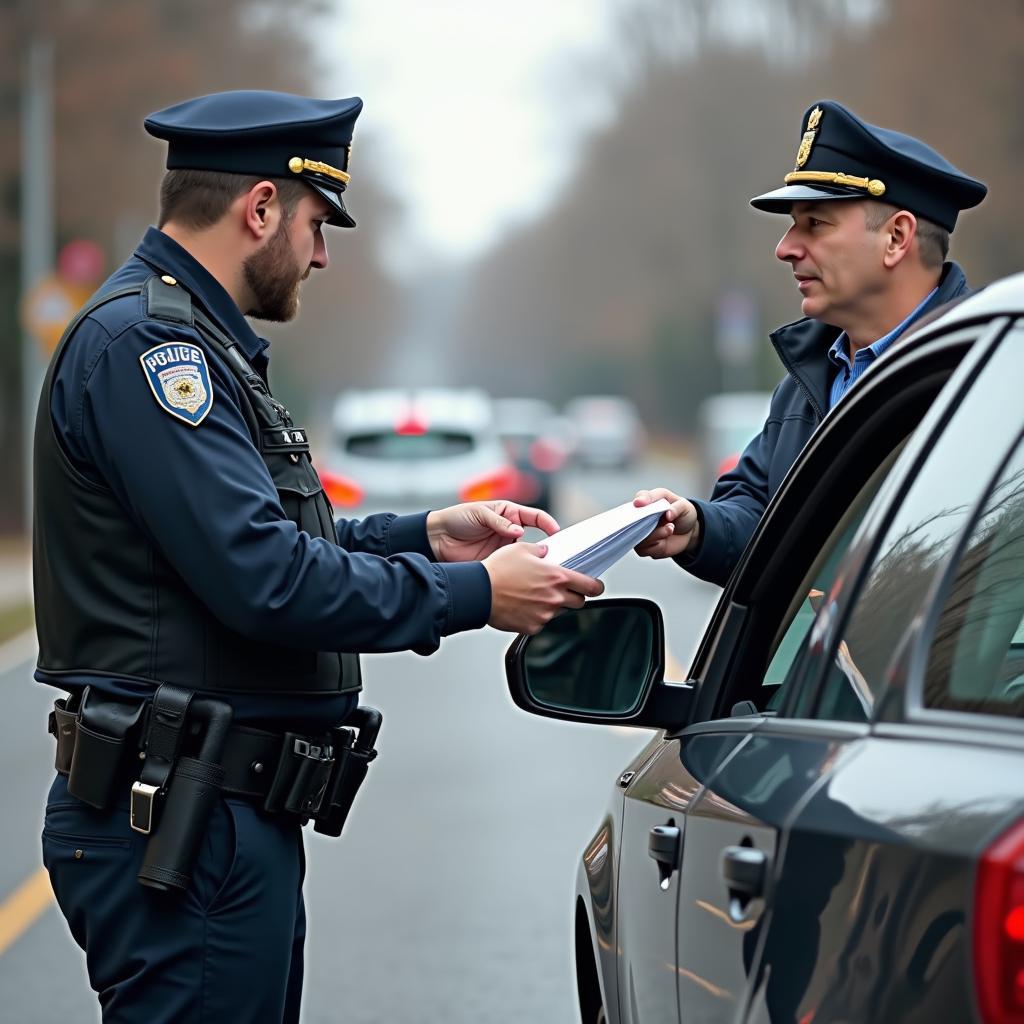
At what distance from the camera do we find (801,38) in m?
64.5

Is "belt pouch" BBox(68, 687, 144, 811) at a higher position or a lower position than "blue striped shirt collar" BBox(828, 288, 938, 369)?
lower

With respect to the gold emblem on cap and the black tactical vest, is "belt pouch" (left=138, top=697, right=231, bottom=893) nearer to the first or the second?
the black tactical vest

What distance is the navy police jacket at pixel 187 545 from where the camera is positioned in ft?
9.14

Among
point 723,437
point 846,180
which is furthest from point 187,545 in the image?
point 723,437

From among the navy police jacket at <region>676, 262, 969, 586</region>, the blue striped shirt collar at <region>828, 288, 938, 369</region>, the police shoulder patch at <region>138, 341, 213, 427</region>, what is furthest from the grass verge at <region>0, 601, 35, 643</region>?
the police shoulder patch at <region>138, 341, 213, 427</region>

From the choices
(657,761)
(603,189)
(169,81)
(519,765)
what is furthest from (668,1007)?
(603,189)

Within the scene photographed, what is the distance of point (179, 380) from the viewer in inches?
112

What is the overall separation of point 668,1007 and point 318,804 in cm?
77

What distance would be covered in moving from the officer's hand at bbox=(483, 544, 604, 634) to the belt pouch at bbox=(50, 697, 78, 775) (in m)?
0.67

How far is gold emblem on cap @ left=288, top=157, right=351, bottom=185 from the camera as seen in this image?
3117mm

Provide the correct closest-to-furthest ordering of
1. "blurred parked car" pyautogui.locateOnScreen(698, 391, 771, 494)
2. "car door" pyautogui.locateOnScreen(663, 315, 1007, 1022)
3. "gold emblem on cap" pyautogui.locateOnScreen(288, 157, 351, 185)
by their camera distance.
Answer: "car door" pyautogui.locateOnScreen(663, 315, 1007, 1022)
"gold emblem on cap" pyautogui.locateOnScreen(288, 157, 351, 185)
"blurred parked car" pyautogui.locateOnScreen(698, 391, 771, 494)

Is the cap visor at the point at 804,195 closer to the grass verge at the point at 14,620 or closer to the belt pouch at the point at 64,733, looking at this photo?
the belt pouch at the point at 64,733

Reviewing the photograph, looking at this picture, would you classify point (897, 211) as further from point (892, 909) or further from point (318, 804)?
point (892, 909)

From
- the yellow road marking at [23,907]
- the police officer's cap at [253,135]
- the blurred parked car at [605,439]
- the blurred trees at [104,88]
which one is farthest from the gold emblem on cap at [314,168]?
the blurred parked car at [605,439]
